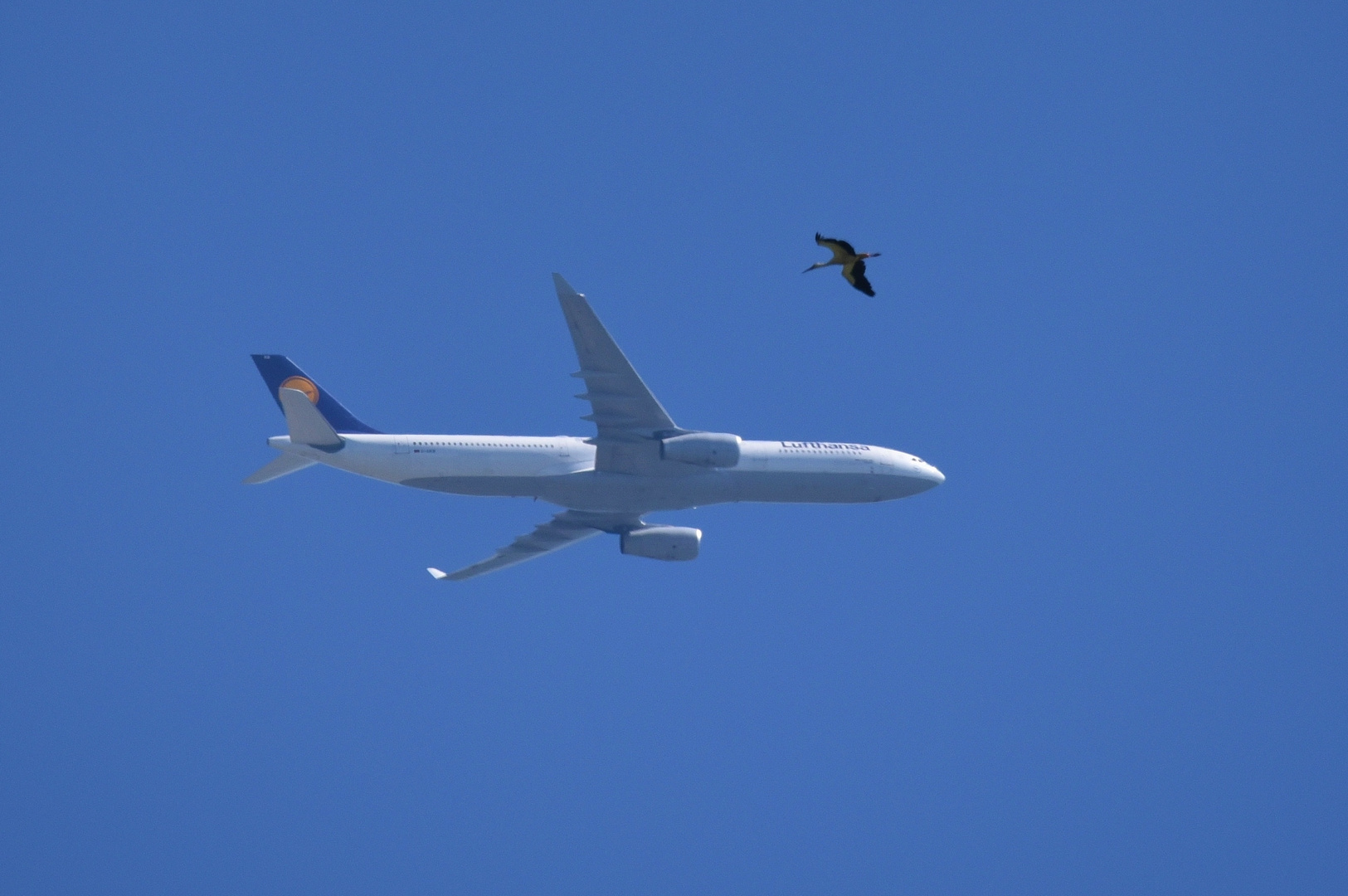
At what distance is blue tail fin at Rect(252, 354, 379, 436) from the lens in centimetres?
4197

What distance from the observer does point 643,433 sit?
130 ft

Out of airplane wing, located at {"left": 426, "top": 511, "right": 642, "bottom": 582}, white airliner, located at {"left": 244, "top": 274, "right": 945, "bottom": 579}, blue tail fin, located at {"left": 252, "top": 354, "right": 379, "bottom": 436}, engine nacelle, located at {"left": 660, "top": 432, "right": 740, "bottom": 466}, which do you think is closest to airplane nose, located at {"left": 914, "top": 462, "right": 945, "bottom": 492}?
white airliner, located at {"left": 244, "top": 274, "right": 945, "bottom": 579}

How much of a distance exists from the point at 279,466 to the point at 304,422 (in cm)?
183

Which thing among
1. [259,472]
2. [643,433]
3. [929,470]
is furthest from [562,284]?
[929,470]

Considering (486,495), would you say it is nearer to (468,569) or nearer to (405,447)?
(405,447)

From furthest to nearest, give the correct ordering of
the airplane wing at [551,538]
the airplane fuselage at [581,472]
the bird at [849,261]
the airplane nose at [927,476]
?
the airplane wing at [551,538]
the airplane nose at [927,476]
the airplane fuselage at [581,472]
the bird at [849,261]

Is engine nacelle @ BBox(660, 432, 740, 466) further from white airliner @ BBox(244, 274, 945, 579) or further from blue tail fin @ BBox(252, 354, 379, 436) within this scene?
blue tail fin @ BBox(252, 354, 379, 436)

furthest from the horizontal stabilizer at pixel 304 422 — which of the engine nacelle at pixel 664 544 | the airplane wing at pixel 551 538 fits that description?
the engine nacelle at pixel 664 544

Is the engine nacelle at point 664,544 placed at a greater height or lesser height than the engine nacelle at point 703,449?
lesser

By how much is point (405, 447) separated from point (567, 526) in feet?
26.0

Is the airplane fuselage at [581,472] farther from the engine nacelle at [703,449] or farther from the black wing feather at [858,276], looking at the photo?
the black wing feather at [858,276]

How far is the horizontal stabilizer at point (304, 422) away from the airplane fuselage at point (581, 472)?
24 centimetres

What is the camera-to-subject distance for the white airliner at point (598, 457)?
127 ft

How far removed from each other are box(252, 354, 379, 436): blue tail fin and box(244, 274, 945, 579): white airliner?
26 mm
